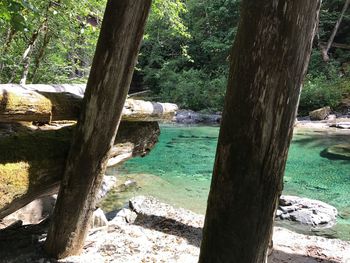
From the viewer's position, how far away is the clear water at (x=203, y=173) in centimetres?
769

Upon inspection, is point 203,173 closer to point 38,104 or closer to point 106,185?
point 106,185

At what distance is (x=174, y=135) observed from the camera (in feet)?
53.1

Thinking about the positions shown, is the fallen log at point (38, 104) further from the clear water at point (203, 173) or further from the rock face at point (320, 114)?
the rock face at point (320, 114)

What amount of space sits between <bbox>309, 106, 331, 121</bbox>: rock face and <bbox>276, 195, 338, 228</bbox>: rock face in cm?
1303

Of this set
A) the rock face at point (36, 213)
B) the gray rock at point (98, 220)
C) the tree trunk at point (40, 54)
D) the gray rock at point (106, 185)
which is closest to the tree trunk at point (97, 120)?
the gray rock at point (98, 220)

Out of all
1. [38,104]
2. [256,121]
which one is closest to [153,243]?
[38,104]

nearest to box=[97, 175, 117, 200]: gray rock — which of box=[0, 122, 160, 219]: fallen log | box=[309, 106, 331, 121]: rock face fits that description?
box=[0, 122, 160, 219]: fallen log

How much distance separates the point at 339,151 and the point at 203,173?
4.81m

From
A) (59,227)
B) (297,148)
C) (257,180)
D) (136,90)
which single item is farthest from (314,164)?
(136,90)

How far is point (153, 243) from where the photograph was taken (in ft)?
13.2

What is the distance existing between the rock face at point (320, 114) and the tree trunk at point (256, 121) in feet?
59.8

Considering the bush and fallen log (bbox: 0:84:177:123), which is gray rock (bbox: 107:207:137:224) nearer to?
fallen log (bbox: 0:84:177:123)

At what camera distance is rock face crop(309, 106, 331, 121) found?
18969 millimetres

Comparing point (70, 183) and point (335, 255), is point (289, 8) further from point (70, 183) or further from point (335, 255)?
point (335, 255)
